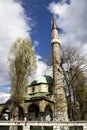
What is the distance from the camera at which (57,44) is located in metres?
36.1

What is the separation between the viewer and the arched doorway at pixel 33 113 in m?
35.0

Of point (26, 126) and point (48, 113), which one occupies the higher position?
point (48, 113)

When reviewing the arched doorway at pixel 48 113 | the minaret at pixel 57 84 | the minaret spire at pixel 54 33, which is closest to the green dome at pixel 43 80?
the minaret at pixel 57 84

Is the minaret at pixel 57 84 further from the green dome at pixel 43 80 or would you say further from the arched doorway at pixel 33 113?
the green dome at pixel 43 80

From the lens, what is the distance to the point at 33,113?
35750 mm

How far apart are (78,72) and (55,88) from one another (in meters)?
10.4

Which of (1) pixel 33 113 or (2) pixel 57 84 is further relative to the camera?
(1) pixel 33 113

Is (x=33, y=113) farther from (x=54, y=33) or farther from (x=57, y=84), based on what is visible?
(x=54, y=33)

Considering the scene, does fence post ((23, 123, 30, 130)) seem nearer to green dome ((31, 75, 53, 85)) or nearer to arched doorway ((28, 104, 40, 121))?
arched doorway ((28, 104, 40, 121))

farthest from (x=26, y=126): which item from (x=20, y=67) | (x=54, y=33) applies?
(x=54, y=33)

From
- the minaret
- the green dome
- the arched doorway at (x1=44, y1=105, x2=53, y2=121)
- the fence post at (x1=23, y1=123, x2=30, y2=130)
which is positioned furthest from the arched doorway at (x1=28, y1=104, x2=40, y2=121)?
the fence post at (x1=23, y1=123, x2=30, y2=130)

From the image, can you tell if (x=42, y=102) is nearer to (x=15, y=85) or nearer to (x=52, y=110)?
(x=52, y=110)

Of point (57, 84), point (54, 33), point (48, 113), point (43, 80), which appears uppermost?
point (54, 33)

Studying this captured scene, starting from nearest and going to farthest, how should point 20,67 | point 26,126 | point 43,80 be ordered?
point 26,126 < point 20,67 < point 43,80
